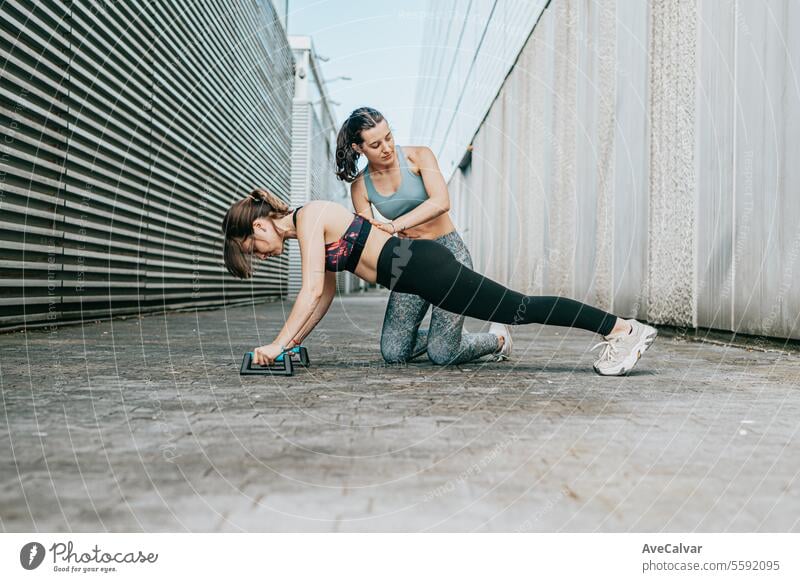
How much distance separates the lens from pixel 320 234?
9.95 ft

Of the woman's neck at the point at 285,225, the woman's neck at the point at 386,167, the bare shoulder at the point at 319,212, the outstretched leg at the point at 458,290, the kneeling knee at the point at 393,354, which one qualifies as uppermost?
the woman's neck at the point at 386,167

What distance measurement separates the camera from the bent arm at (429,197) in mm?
3238

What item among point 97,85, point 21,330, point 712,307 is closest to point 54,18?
point 97,85

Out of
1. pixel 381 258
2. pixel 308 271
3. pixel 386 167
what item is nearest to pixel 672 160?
pixel 386 167

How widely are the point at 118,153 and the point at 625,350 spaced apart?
5.72 meters

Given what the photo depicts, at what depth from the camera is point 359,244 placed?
315 centimetres

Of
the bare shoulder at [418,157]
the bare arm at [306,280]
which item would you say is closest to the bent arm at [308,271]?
the bare arm at [306,280]

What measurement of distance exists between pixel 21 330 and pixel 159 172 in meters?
3.55

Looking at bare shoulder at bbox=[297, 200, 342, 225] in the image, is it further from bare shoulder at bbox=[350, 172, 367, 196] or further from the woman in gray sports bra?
bare shoulder at bbox=[350, 172, 367, 196]

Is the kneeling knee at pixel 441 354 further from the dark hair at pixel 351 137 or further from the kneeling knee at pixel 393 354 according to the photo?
the dark hair at pixel 351 137

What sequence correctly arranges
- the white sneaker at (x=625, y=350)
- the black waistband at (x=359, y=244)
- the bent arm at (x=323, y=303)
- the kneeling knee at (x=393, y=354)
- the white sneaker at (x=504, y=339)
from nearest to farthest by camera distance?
the black waistband at (x=359, y=244) < the white sneaker at (x=625, y=350) < the bent arm at (x=323, y=303) < the kneeling knee at (x=393, y=354) < the white sneaker at (x=504, y=339)

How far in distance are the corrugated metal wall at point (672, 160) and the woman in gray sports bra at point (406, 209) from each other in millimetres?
2174
